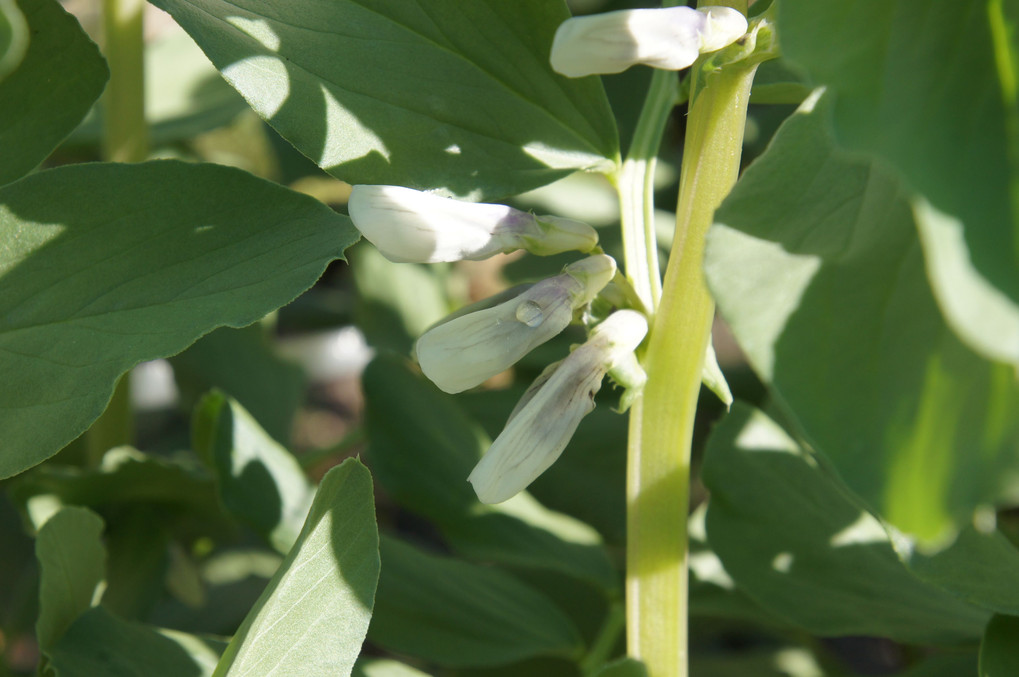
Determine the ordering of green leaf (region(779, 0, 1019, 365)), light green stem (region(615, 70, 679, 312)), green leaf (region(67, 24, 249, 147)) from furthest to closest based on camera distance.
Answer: green leaf (region(67, 24, 249, 147))
light green stem (region(615, 70, 679, 312))
green leaf (region(779, 0, 1019, 365))

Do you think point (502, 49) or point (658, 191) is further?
point (658, 191)

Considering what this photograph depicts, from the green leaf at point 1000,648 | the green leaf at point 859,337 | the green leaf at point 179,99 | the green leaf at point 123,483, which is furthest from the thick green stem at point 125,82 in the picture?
the green leaf at point 1000,648

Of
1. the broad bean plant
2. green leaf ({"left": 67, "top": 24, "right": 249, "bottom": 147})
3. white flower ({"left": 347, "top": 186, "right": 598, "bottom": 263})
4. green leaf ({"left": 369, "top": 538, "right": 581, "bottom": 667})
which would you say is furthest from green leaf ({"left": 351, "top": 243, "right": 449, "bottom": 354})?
white flower ({"left": 347, "top": 186, "right": 598, "bottom": 263})

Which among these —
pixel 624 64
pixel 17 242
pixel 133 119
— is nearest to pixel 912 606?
pixel 624 64

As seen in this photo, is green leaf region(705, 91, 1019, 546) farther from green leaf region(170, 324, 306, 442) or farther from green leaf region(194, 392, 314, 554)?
green leaf region(170, 324, 306, 442)

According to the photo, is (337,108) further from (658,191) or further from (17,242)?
(658,191)

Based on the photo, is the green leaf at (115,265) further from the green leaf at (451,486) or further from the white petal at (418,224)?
the green leaf at (451,486)
